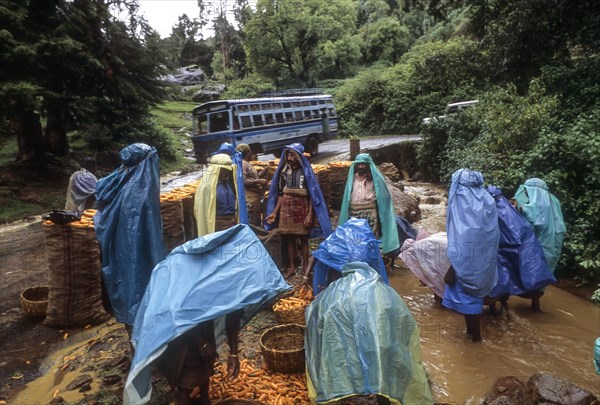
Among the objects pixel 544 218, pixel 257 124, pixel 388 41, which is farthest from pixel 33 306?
pixel 388 41

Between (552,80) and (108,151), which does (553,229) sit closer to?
(552,80)

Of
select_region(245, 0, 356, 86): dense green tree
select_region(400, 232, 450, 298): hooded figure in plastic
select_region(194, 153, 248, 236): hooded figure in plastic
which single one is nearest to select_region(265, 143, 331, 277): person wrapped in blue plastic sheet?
select_region(194, 153, 248, 236): hooded figure in plastic

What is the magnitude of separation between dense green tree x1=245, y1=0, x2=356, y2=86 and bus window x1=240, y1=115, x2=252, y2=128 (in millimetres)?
17989

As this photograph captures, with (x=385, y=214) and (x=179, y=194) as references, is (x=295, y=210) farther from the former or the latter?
(x=179, y=194)

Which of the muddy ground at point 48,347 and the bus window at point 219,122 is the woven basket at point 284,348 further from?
the bus window at point 219,122

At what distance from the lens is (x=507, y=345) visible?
4660mm

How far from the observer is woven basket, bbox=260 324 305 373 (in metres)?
3.54

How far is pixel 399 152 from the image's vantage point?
16.1m

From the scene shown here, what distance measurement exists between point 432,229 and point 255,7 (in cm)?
2522

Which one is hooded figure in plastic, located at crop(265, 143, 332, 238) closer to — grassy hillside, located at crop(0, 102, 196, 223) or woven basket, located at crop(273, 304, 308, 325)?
woven basket, located at crop(273, 304, 308, 325)

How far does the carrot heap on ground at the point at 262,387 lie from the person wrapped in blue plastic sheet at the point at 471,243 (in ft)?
6.13

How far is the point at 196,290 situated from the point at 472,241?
9.58 feet

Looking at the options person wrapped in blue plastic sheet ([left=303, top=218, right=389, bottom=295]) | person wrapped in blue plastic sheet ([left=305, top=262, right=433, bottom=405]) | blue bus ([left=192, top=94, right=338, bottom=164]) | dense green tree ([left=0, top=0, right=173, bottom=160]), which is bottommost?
person wrapped in blue plastic sheet ([left=305, top=262, right=433, bottom=405])

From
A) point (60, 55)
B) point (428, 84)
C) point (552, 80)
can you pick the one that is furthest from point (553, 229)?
point (428, 84)
